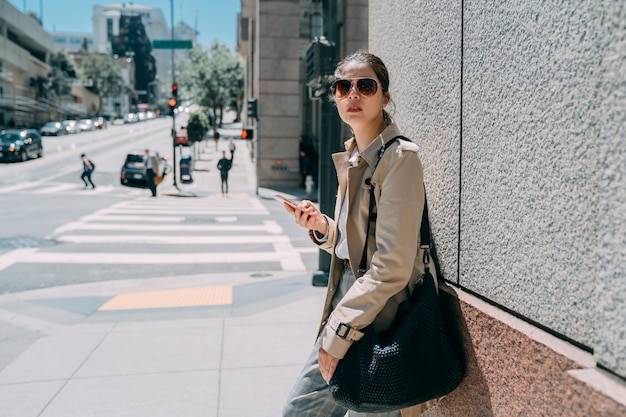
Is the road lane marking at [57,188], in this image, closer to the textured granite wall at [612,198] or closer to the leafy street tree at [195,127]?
the leafy street tree at [195,127]

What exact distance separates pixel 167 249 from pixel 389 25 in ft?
27.4

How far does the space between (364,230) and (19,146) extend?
3808 centimetres

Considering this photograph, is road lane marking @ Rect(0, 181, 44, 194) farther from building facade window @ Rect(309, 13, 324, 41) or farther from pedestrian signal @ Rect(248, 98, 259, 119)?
building facade window @ Rect(309, 13, 324, 41)

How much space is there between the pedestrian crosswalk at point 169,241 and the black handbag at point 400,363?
23.6 feet

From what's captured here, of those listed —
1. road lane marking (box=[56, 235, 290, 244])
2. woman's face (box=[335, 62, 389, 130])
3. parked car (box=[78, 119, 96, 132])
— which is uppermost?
parked car (box=[78, 119, 96, 132])

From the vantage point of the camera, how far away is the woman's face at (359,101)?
237 centimetres

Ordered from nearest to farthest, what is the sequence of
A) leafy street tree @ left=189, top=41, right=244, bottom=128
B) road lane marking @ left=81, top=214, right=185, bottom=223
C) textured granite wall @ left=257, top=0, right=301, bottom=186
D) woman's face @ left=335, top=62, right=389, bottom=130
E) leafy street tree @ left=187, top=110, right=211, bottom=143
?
1. woman's face @ left=335, top=62, right=389, bottom=130
2. road lane marking @ left=81, top=214, right=185, bottom=223
3. textured granite wall @ left=257, top=0, right=301, bottom=186
4. leafy street tree @ left=187, top=110, right=211, bottom=143
5. leafy street tree @ left=189, top=41, right=244, bottom=128

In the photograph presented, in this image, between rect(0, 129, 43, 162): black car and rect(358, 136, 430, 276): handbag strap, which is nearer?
rect(358, 136, 430, 276): handbag strap

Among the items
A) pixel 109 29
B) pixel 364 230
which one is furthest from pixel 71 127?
pixel 109 29

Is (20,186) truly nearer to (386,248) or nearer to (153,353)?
(153,353)

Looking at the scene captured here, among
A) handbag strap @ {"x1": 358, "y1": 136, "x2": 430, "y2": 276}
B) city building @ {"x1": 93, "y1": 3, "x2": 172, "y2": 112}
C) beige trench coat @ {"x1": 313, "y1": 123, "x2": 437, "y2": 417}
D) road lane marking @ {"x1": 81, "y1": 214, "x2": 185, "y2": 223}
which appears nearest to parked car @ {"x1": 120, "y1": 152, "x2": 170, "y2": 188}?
road lane marking @ {"x1": 81, "y1": 214, "x2": 185, "y2": 223}

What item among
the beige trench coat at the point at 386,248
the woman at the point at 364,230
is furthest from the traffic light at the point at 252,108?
the beige trench coat at the point at 386,248

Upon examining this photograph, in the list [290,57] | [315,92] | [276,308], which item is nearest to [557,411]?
[276,308]

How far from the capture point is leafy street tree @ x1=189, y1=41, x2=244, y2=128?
195 ft
